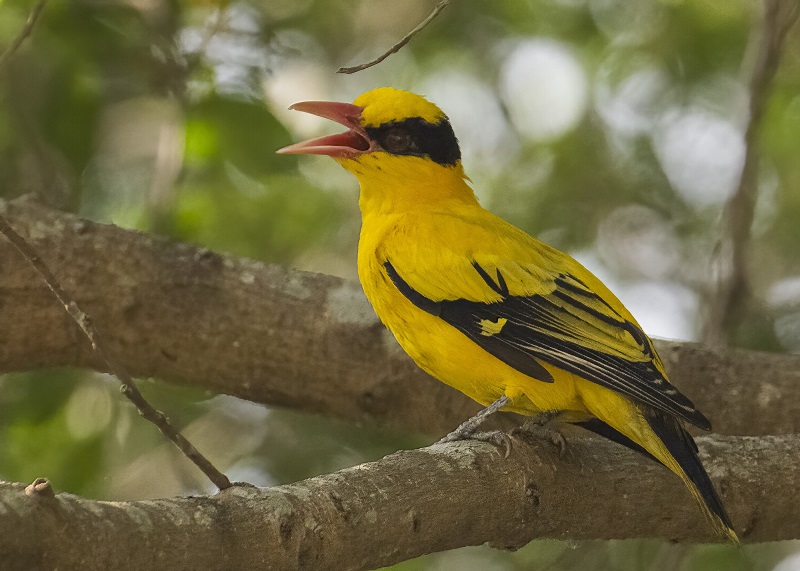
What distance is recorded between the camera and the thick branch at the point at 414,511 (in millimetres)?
2051

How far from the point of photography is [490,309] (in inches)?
142

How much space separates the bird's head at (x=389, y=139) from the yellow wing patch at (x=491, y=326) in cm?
91

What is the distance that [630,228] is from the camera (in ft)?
23.1

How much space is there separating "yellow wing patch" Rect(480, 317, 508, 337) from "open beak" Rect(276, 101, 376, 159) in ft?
3.49

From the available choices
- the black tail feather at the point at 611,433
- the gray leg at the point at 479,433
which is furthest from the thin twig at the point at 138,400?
the black tail feather at the point at 611,433

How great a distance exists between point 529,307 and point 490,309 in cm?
14

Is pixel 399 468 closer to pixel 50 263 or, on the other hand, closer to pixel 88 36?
pixel 50 263

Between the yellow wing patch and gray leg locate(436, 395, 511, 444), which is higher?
the yellow wing patch

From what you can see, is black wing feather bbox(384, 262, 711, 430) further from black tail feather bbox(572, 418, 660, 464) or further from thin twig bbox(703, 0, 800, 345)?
thin twig bbox(703, 0, 800, 345)

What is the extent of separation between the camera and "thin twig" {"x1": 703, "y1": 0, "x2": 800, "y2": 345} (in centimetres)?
464

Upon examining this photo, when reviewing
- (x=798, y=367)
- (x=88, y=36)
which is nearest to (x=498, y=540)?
(x=798, y=367)

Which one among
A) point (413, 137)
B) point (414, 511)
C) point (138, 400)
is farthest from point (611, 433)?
point (138, 400)

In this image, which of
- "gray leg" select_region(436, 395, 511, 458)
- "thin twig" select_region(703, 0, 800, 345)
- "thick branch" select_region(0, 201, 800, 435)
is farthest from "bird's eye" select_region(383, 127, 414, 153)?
"thin twig" select_region(703, 0, 800, 345)

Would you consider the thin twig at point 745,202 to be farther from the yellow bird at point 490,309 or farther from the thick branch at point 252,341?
the yellow bird at point 490,309
